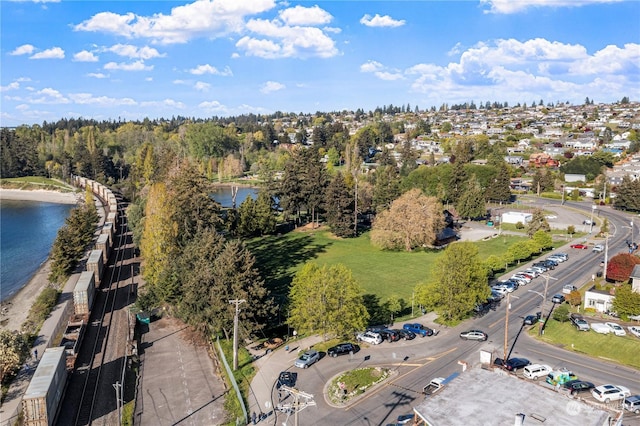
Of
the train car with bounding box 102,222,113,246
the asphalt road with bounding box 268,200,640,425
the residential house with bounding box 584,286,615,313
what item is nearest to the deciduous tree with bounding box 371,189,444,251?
the asphalt road with bounding box 268,200,640,425

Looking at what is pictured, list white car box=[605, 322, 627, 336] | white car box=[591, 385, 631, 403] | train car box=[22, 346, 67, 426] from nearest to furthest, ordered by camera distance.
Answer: train car box=[22, 346, 67, 426], white car box=[591, 385, 631, 403], white car box=[605, 322, 627, 336]

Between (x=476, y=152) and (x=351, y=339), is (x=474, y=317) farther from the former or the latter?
(x=476, y=152)

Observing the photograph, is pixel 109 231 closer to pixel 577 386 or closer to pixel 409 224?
pixel 409 224

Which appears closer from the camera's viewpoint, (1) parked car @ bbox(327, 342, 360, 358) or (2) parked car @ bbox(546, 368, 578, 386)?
(2) parked car @ bbox(546, 368, 578, 386)

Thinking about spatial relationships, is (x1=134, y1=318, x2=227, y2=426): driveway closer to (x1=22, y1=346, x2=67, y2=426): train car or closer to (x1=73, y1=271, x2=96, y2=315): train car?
(x1=22, y1=346, x2=67, y2=426): train car

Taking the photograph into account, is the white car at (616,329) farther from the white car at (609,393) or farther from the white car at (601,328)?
the white car at (609,393)

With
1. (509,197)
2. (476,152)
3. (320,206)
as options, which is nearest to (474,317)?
(320,206)
